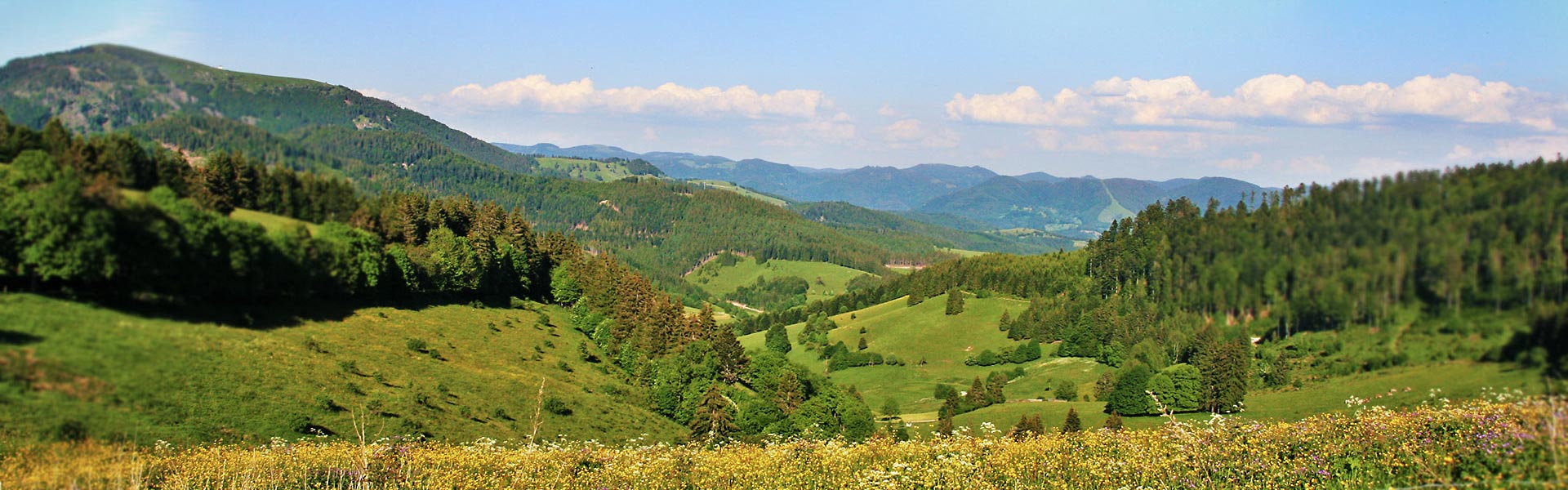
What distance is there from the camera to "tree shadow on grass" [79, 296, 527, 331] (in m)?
12.9

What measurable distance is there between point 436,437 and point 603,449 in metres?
11.5

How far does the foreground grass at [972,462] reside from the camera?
40.0ft

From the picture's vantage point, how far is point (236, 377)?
59.2ft

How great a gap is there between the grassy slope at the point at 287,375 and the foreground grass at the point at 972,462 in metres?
0.84

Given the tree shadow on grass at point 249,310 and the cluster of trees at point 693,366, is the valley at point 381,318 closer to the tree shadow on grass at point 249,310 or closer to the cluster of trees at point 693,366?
the tree shadow on grass at point 249,310

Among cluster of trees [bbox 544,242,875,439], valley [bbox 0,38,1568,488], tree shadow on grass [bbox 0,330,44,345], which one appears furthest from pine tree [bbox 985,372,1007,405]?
tree shadow on grass [bbox 0,330,44,345]

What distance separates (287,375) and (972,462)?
18247 millimetres

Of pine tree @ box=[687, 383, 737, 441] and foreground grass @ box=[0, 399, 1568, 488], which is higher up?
foreground grass @ box=[0, 399, 1568, 488]

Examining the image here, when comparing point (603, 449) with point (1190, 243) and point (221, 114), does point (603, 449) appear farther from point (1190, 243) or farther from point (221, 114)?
point (1190, 243)

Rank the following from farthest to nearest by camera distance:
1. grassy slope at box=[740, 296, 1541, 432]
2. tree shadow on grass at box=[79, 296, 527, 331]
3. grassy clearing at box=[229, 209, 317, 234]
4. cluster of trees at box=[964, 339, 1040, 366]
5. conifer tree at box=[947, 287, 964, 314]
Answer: conifer tree at box=[947, 287, 964, 314], cluster of trees at box=[964, 339, 1040, 366], grassy clearing at box=[229, 209, 317, 234], grassy slope at box=[740, 296, 1541, 432], tree shadow on grass at box=[79, 296, 527, 331]

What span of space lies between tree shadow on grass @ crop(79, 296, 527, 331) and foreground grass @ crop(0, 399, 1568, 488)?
226 centimetres

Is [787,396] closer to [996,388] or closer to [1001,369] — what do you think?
[996,388]

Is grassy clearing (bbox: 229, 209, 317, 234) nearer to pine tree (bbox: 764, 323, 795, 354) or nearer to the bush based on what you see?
the bush

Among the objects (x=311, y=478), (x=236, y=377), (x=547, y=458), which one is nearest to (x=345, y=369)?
(x=236, y=377)
